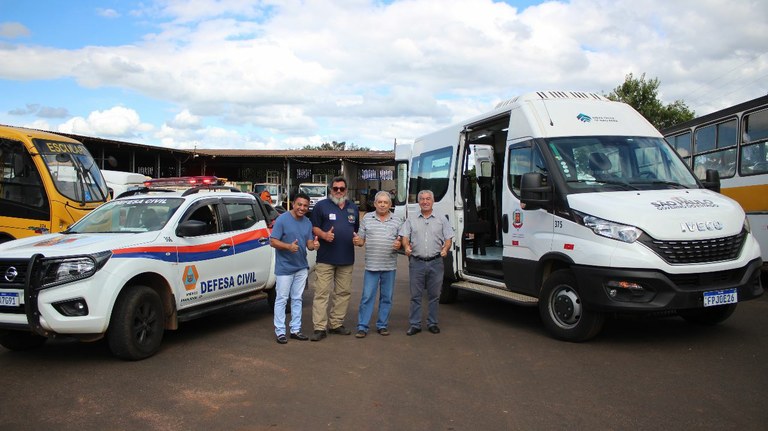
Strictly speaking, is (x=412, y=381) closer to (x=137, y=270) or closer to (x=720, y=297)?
(x=137, y=270)

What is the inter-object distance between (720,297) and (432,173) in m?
5.25

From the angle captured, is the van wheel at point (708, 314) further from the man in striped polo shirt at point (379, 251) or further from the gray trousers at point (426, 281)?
the man in striped polo shirt at point (379, 251)

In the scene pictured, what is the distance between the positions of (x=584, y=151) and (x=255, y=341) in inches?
176

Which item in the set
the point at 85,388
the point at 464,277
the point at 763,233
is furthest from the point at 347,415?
the point at 763,233

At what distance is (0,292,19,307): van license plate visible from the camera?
5.82m

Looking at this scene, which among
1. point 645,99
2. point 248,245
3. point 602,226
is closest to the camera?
point 602,226

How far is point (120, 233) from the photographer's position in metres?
6.84

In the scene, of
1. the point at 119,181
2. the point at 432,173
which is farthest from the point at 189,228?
the point at 119,181

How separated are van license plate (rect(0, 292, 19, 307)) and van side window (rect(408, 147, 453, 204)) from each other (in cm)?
604

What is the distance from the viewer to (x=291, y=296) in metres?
7.41

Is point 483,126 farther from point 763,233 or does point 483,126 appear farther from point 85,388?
point 85,388

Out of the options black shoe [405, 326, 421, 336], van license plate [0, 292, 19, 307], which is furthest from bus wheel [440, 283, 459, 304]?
van license plate [0, 292, 19, 307]

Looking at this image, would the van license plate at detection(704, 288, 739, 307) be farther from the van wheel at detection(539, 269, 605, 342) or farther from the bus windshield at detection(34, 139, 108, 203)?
the bus windshield at detection(34, 139, 108, 203)

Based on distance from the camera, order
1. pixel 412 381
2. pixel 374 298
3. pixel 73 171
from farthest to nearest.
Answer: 1. pixel 73 171
2. pixel 374 298
3. pixel 412 381
